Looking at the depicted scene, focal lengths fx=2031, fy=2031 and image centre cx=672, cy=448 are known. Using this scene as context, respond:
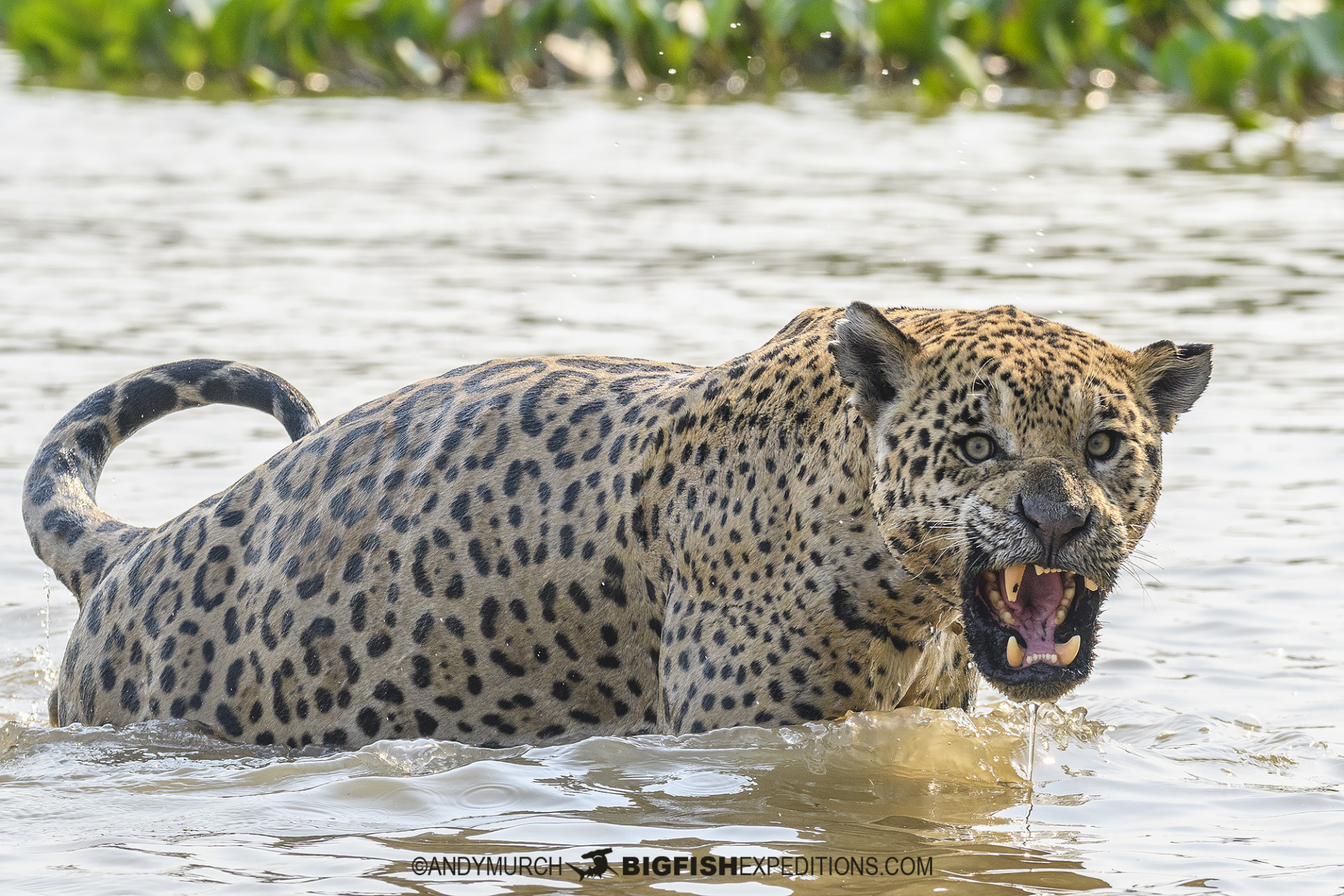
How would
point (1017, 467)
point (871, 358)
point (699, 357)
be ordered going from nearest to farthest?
point (1017, 467)
point (871, 358)
point (699, 357)

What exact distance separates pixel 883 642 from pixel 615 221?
443 inches

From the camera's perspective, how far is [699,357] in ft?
36.3

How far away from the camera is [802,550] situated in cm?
529

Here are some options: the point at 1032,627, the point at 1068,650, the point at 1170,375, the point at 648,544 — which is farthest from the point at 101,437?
the point at 1170,375

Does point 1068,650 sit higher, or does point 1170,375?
point 1170,375

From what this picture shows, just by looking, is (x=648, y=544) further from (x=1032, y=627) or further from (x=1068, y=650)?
(x=1068, y=650)

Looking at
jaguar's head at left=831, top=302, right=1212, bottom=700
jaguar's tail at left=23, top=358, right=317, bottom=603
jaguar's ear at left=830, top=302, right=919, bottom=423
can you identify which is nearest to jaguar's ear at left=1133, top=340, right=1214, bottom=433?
jaguar's head at left=831, top=302, right=1212, bottom=700

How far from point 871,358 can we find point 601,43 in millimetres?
24253

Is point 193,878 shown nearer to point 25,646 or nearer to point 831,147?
point 25,646

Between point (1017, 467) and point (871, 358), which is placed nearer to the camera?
point (1017, 467)

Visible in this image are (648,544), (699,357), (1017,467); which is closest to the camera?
(1017,467)

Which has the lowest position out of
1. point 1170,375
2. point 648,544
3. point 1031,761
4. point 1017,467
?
point 1031,761

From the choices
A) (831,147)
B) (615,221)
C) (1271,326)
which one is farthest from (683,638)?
(831,147)

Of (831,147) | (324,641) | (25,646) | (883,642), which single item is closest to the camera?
(883,642)
